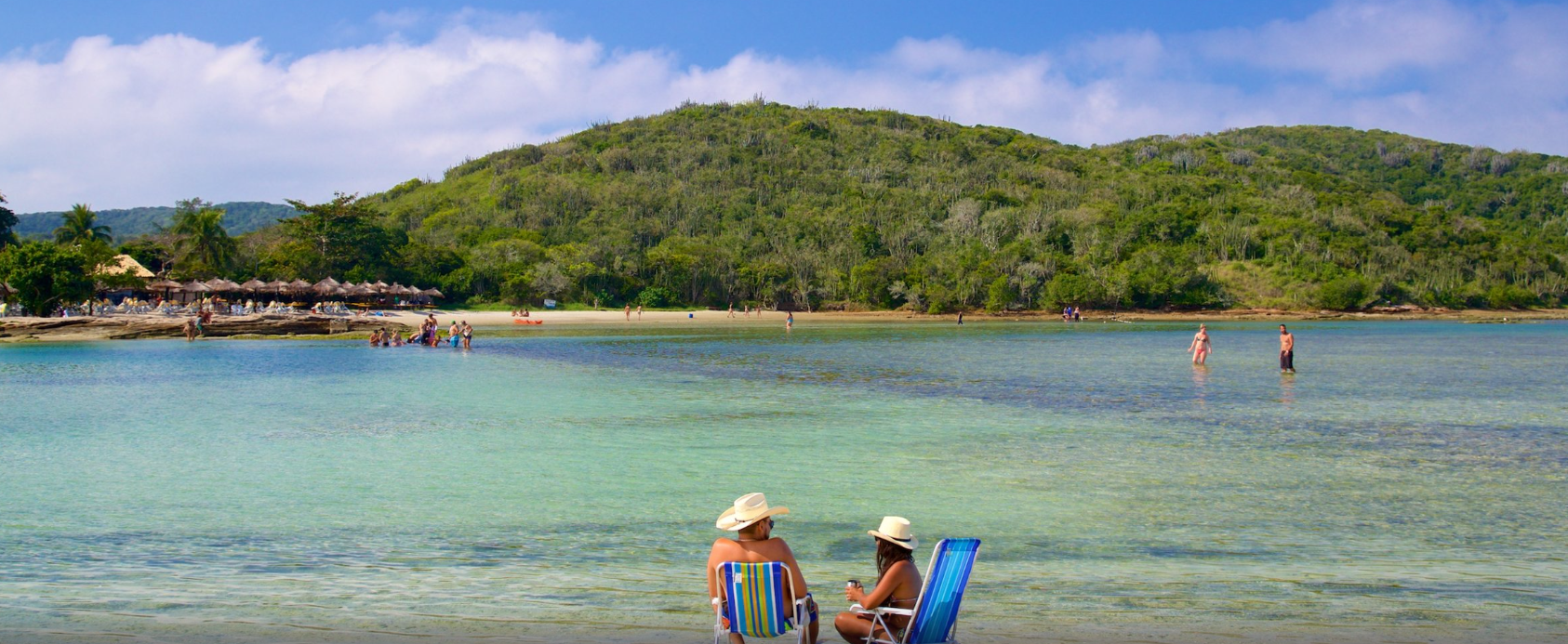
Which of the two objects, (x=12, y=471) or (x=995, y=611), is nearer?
(x=995, y=611)

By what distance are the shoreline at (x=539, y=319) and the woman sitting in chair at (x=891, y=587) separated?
1574 inches

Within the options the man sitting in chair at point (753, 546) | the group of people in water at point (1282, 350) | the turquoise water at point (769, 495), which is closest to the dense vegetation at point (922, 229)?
the group of people in water at point (1282, 350)

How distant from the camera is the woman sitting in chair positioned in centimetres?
474

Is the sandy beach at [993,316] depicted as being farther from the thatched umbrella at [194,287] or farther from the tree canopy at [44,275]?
the tree canopy at [44,275]

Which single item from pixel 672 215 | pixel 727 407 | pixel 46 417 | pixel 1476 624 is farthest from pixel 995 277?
pixel 1476 624

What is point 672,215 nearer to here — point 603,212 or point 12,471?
point 603,212

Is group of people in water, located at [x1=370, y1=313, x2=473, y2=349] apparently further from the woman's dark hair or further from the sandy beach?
the woman's dark hair

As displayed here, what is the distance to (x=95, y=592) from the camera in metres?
6.37

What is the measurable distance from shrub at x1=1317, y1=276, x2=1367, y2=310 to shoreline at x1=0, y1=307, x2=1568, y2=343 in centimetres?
91

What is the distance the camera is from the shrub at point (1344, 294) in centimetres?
8431

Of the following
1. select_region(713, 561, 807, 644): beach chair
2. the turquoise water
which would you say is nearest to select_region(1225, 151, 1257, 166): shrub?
the turquoise water

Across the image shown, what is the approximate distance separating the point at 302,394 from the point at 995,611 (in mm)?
18073

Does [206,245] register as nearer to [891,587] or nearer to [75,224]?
[75,224]

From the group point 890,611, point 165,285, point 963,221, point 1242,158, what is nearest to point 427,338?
point 165,285
